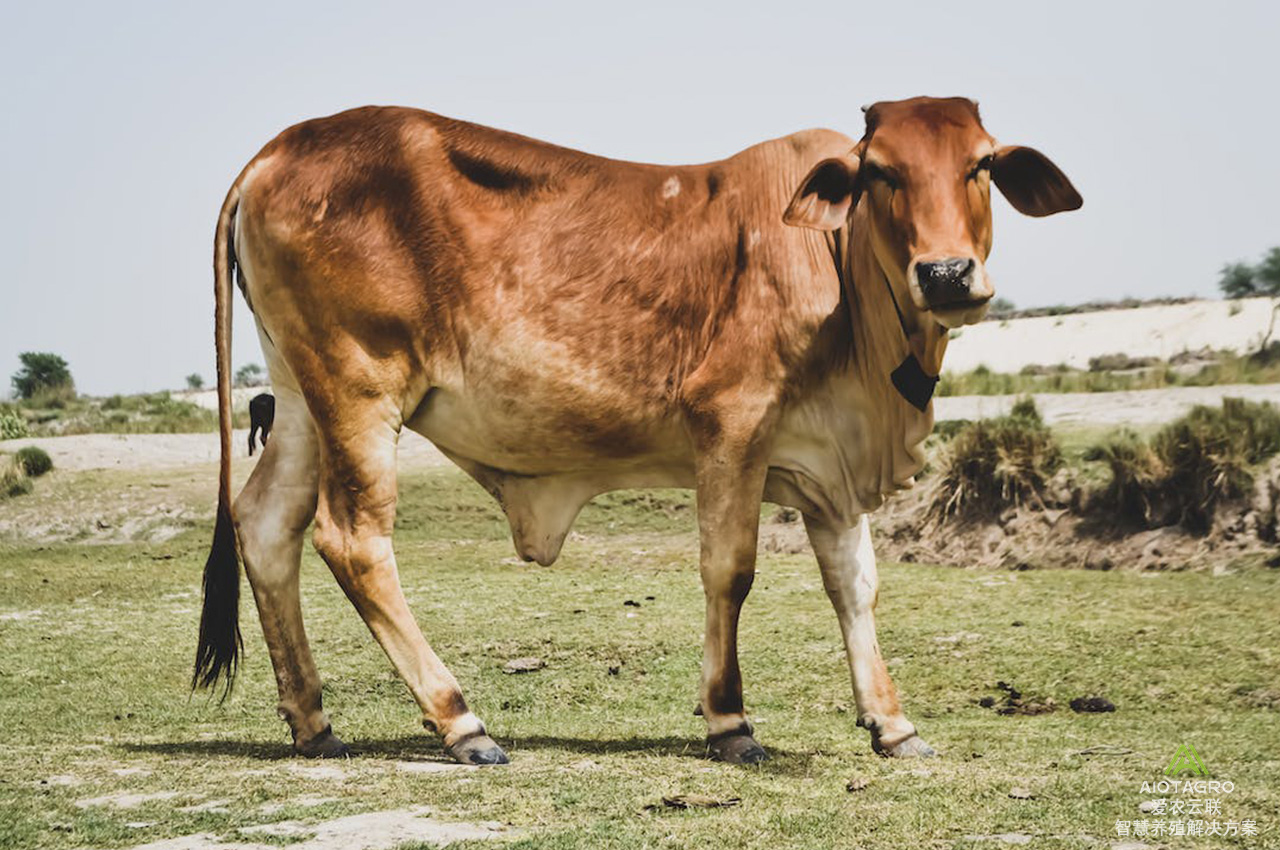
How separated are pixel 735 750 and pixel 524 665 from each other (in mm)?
2608

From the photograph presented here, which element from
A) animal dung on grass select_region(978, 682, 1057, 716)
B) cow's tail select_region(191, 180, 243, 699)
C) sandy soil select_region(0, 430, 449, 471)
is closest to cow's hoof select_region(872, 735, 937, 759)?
animal dung on grass select_region(978, 682, 1057, 716)

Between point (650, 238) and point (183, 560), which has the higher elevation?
point (650, 238)

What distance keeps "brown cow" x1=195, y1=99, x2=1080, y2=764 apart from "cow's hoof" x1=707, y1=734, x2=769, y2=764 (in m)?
0.01

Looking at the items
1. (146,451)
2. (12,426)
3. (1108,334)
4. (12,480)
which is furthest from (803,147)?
(1108,334)

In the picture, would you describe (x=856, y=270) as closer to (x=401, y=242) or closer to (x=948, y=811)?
(x=401, y=242)

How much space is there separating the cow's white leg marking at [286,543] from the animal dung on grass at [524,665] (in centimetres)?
183

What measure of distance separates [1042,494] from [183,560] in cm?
696

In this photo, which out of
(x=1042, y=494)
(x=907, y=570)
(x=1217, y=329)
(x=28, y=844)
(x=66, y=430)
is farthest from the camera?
(x=1217, y=329)

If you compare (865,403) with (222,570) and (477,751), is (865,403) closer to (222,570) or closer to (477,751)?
(477,751)

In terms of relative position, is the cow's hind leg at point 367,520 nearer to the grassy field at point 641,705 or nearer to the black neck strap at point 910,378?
the grassy field at point 641,705

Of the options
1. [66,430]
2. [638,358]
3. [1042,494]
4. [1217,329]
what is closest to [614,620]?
[638,358]

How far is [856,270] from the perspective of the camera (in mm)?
6512

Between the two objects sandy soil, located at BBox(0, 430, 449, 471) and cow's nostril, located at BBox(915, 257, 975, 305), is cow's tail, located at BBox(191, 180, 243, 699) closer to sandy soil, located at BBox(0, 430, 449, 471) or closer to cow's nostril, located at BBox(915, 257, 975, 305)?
cow's nostril, located at BBox(915, 257, 975, 305)

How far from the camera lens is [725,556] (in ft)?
20.9
